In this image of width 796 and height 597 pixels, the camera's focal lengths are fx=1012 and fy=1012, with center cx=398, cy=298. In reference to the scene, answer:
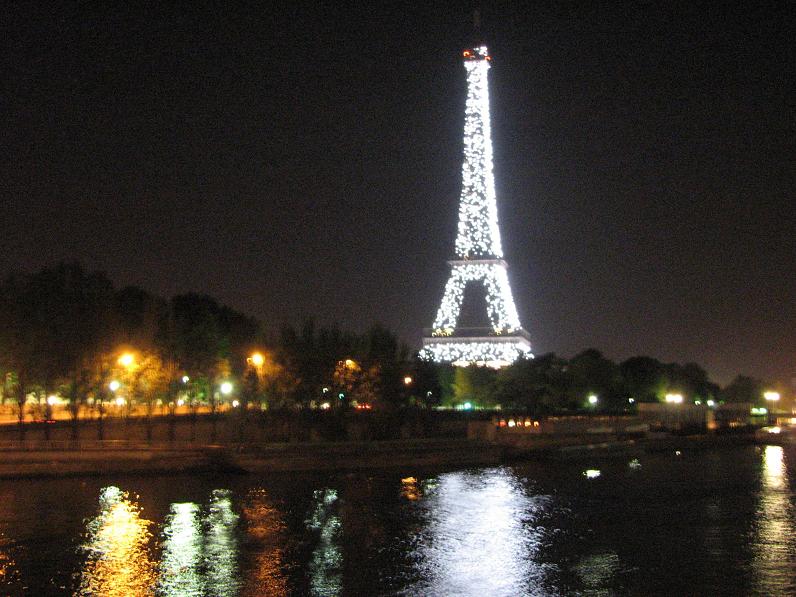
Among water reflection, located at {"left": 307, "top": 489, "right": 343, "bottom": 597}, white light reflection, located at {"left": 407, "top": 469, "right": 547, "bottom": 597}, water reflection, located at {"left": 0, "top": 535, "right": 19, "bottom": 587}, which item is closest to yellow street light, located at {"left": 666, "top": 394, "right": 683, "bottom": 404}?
white light reflection, located at {"left": 407, "top": 469, "right": 547, "bottom": 597}

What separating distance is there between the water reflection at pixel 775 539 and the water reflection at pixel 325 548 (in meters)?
9.35

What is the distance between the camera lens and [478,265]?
11162cm

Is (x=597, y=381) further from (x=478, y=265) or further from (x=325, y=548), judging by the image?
(x=325, y=548)

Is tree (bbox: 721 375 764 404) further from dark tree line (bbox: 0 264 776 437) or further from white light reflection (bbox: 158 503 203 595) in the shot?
white light reflection (bbox: 158 503 203 595)

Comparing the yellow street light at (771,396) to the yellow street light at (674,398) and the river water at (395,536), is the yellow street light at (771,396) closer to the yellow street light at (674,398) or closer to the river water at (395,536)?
the yellow street light at (674,398)

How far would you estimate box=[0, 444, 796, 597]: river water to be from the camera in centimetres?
2223

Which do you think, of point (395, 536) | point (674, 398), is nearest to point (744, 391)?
point (674, 398)

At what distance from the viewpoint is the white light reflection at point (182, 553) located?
70.8ft

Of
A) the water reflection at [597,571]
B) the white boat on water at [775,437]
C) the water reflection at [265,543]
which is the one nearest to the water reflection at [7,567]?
the water reflection at [265,543]

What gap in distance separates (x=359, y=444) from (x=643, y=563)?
820 inches

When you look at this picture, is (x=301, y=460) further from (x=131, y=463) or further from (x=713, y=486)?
(x=713, y=486)

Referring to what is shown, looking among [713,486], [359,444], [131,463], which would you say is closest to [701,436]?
[713,486]

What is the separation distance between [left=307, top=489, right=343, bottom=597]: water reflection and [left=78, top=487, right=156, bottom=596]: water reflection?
364cm

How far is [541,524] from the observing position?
3023cm
